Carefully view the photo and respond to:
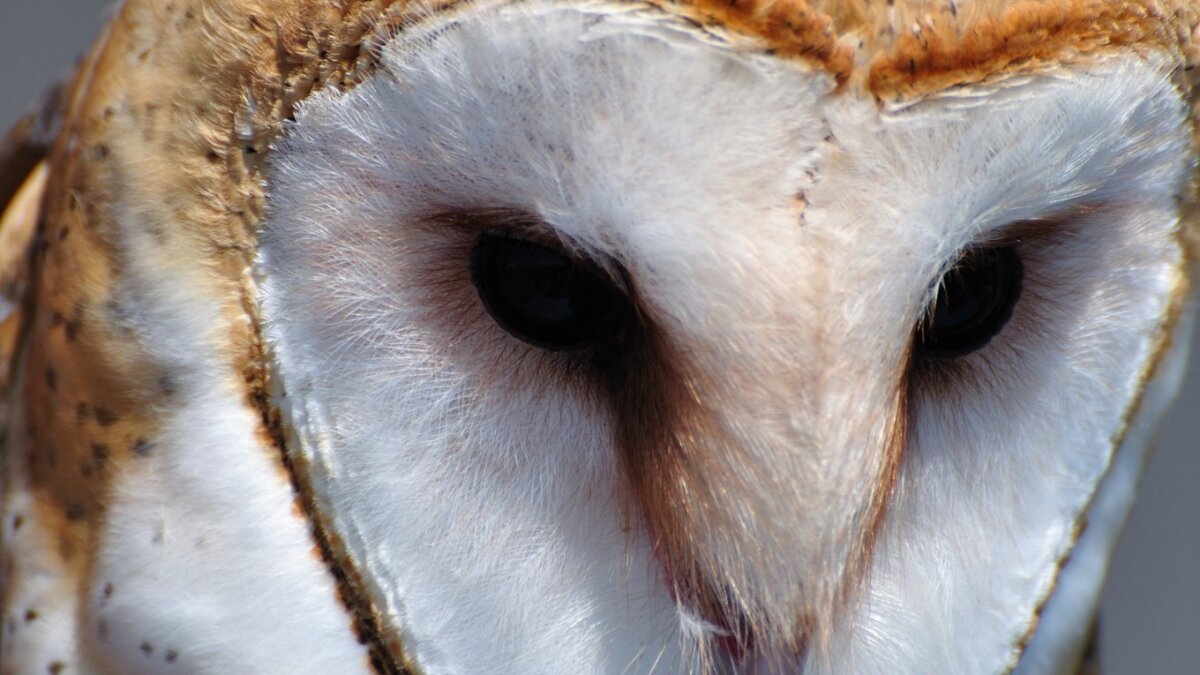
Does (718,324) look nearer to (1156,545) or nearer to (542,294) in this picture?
(542,294)

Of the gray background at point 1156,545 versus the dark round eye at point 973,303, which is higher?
the gray background at point 1156,545

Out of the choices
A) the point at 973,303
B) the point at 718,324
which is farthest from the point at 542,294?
the point at 973,303

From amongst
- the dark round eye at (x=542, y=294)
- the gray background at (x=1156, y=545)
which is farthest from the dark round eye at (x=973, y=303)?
the gray background at (x=1156, y=545)

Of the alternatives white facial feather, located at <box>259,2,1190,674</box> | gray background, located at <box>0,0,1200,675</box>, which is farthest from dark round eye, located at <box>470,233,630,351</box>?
gray background, located at <box>0,0,1200,675</box>

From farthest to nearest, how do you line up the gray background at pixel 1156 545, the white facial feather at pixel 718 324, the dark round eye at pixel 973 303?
the gray background at pixel 1156 545
the dark round eye at pixel 973 303
the white facial feather at pixel 718 324

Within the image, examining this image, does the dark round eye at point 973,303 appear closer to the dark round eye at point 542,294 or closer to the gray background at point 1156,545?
the dark round eye at point 542,294

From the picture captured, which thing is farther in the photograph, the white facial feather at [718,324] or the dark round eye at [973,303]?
the dark round eye at [973,303]

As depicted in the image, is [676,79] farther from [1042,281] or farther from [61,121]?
[61,121]
